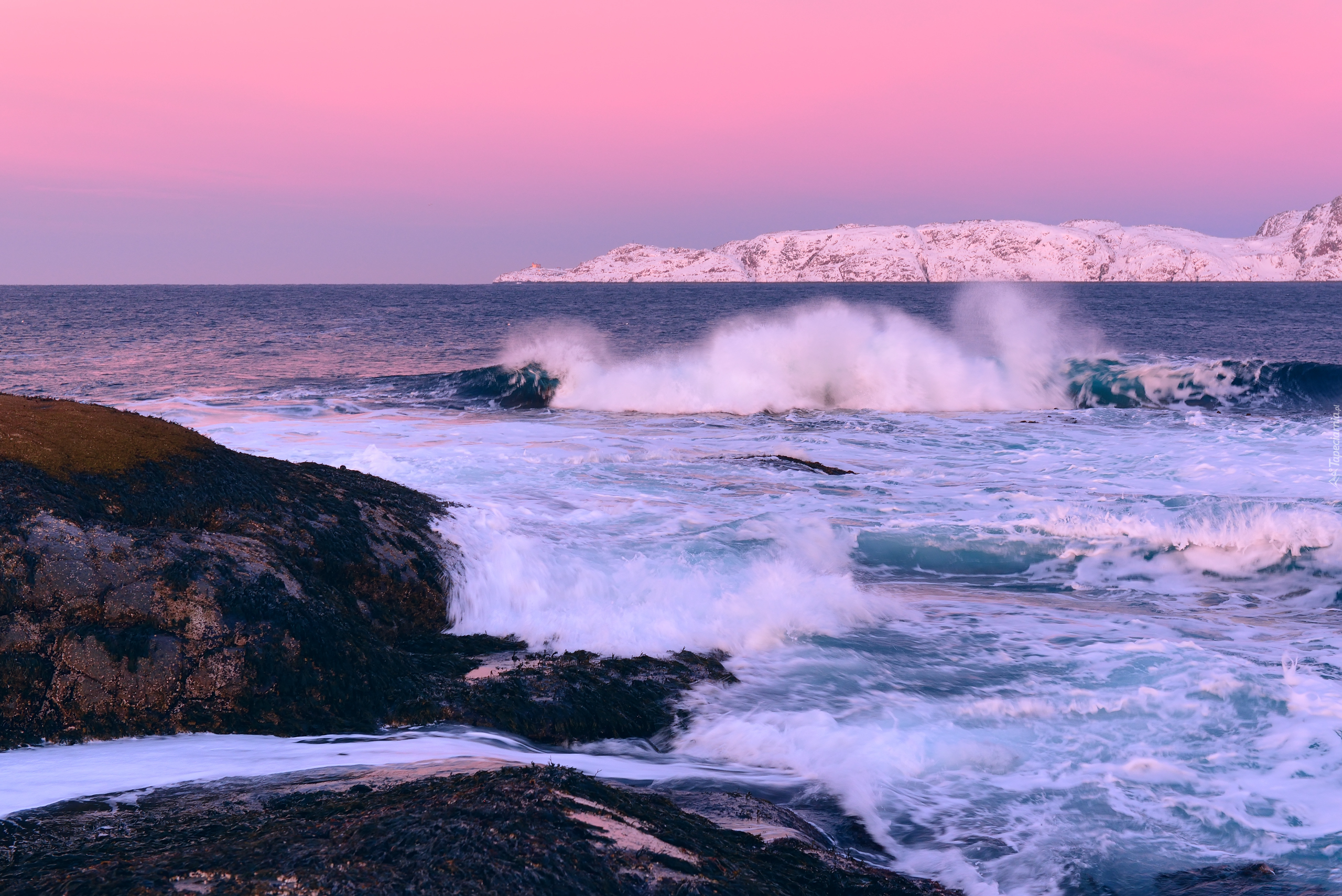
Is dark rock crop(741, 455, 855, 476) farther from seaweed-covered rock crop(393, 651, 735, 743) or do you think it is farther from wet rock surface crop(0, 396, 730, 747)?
seaweed-covered rock crop(393, 651, 735, 743)

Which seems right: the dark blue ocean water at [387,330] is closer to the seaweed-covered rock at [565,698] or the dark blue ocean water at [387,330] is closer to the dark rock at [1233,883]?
the seaweed-covered rock at [565,698]

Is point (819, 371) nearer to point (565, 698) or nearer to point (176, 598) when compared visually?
point (565, 698)

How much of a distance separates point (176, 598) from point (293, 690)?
794 millimetres

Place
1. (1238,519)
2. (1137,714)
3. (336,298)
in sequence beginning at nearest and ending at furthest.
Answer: (1137,714) < (1238,519) < (336,298)

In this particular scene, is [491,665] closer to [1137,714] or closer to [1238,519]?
[1137,714]

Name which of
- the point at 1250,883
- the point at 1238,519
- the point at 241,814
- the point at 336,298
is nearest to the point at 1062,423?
the point at 1238,519

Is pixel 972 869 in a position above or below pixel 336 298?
below

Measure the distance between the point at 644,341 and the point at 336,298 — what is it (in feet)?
274

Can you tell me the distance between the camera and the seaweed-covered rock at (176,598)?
14.4ft

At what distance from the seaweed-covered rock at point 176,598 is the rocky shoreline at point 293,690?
0.01 meters

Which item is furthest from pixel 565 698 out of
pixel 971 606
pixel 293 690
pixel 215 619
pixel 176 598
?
pixel 971 606

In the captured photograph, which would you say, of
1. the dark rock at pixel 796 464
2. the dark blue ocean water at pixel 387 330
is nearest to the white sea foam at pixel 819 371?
Result: the dark blue ocean water at pixel 387 330

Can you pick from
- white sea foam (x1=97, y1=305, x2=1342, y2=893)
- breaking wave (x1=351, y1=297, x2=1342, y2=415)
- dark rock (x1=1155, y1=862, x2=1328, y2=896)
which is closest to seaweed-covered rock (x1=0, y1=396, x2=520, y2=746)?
white sea foam (x1=97, y1=305, x2=1342, y2=893)

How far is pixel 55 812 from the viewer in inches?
127
